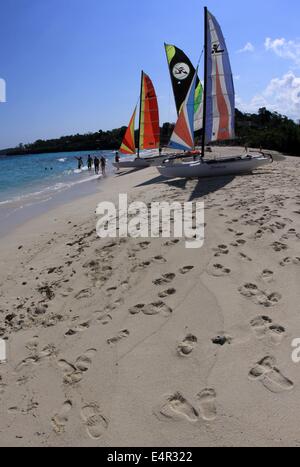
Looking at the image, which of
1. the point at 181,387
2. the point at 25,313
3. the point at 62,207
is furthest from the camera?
the point at 62,207

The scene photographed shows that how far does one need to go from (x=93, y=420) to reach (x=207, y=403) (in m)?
1.00

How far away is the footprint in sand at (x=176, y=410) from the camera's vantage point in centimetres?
304

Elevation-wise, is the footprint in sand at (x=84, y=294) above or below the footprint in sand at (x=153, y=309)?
below

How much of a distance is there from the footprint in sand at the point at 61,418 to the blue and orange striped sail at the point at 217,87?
1549cm

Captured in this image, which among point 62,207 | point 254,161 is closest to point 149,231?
point 62,207

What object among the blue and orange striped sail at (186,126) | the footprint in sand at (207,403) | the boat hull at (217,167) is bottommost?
the footprint in sand at (207,403)

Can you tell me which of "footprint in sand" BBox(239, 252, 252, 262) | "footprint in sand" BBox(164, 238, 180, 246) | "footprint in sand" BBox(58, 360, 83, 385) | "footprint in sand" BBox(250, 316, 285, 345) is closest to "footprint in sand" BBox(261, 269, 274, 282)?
"footprint in sand" BBox(239, 252, 252, 262)

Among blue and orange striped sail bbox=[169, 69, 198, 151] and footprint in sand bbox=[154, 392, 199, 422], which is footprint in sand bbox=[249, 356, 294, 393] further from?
blue and orange striped sail bbox=[169, 69, 198, 151]

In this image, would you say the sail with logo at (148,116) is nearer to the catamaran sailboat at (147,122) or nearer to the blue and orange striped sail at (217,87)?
the catamaran sailboat at (147,122)

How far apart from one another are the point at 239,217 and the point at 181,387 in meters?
5.05

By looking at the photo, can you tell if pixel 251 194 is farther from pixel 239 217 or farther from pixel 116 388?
pixel 116 388

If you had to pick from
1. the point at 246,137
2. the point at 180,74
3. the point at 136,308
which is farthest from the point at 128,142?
the point at 246,137

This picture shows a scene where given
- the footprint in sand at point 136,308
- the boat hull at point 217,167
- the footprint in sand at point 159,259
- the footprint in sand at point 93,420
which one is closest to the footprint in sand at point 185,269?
the footprint in sand at point 159,259
